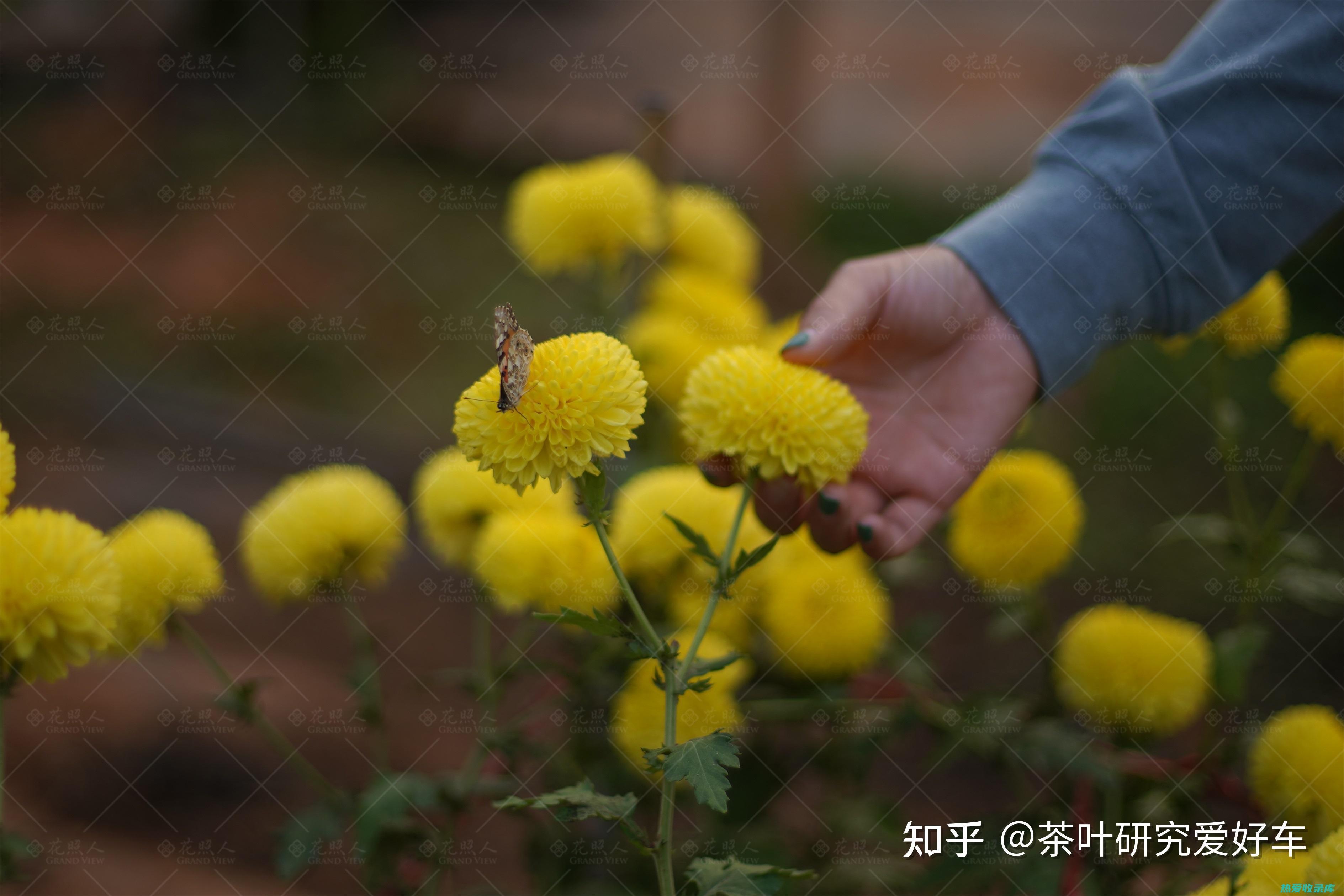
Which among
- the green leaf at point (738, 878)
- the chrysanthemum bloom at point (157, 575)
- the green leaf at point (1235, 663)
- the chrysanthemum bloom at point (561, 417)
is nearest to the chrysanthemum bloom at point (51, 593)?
the chrysanthemum bloom at point (157, 575)

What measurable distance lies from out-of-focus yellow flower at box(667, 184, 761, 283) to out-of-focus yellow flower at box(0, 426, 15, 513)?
1.50 m

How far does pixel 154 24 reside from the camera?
6.67m

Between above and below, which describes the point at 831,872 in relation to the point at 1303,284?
below

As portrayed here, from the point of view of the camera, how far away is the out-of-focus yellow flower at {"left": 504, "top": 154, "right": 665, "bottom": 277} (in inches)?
84.2

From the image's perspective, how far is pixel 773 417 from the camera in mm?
1264

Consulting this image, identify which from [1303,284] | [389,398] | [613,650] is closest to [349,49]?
[389,398]

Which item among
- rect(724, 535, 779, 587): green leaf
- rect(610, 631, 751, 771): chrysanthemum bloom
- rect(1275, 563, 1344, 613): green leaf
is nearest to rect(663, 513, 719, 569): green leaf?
rect(724, 535, 779, 587): green leaf

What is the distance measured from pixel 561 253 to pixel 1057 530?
120 centimetres

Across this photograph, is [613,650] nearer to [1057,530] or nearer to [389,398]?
[1057,530]

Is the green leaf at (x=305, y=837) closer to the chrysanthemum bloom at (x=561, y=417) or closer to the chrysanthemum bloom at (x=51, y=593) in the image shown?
the chrysanthemum bloom at (x=51, y=593)

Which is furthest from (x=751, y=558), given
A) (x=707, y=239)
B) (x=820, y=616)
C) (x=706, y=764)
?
(x=707, y=239)

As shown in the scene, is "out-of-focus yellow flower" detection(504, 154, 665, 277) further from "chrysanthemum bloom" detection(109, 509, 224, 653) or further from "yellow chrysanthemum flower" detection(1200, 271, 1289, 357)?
"yellow chrysanthemum flower" detection(1200, 271, 1289, 357)

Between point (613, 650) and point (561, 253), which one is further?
point (561, 253)

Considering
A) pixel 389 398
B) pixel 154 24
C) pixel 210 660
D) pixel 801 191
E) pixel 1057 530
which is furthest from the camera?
pixel 154 24
